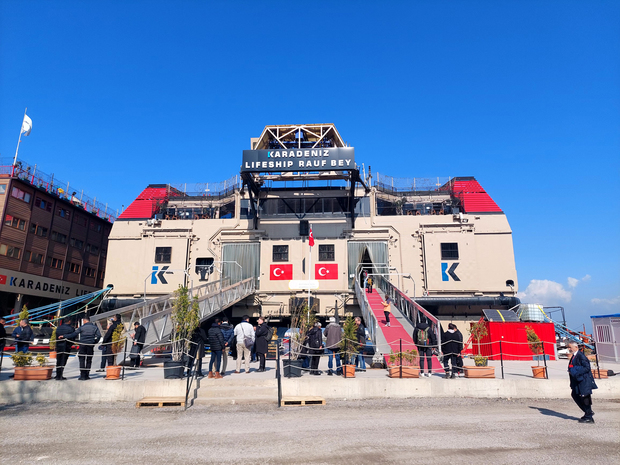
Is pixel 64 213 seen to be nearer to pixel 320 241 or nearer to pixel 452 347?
pixel 320 241

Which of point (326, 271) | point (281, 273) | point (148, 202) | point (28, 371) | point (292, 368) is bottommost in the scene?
point (28, 371)

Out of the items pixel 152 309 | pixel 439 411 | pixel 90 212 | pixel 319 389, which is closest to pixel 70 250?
pixel 90 212

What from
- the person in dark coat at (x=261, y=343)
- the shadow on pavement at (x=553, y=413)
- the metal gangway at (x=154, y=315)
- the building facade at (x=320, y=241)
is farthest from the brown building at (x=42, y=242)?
the shadow on pavement at (x=553, y=413)

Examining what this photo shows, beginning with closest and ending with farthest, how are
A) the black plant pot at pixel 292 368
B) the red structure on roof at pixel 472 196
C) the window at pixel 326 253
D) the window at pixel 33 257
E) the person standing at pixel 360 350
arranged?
the black plant pot at pixel 292 368
the person standing at pixel 360 350
the window at pixel 326 253
the red structure on roof at pixel 472 196
the window at pixel 33 257

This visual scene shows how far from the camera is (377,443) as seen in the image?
7.27m

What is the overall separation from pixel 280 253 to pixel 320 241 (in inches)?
121

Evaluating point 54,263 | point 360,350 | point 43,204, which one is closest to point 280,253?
point 360,350

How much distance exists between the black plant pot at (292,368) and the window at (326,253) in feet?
56.4

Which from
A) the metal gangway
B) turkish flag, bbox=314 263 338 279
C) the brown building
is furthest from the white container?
the brown building

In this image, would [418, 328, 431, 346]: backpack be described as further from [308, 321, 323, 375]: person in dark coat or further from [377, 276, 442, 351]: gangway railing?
[308, 321, 323, 375]: person in dark coat

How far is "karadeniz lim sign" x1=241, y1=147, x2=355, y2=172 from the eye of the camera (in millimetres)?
27156

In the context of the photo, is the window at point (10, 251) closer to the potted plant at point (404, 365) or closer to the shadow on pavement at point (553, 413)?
the potted plant at point (404, 365)

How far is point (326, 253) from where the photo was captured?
97.4 ft

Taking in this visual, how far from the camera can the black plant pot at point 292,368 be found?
12.3 m
